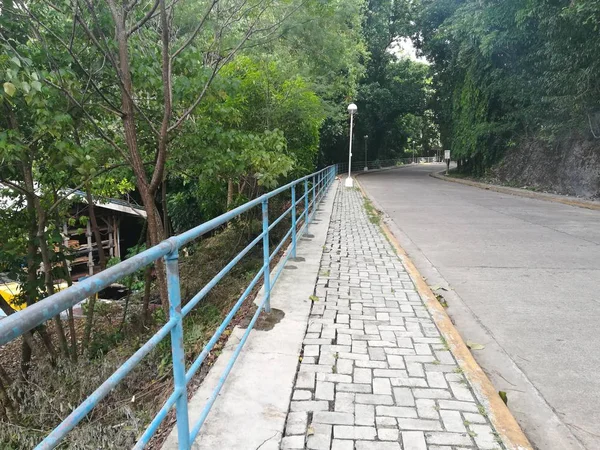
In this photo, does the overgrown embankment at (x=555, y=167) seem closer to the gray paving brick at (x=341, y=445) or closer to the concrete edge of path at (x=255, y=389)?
the concrete edge of path at (x=255, y=389)

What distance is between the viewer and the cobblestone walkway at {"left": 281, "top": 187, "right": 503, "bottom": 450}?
2.39m

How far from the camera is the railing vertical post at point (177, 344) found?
181 cm

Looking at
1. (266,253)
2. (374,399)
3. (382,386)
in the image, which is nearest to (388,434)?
(374,399)

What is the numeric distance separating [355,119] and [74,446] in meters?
34.2

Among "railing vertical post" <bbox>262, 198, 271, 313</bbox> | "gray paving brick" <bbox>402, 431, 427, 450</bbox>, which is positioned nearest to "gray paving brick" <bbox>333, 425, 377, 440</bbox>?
"gray paving brick" <bbox>402, 431, 427, 450</bbox>

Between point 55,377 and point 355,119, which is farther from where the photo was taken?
point 355,119

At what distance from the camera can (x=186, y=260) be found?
10367 millimetres

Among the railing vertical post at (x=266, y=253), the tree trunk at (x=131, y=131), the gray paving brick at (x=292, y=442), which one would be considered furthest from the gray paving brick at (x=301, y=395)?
the tree trunk at (x=131, y=131)

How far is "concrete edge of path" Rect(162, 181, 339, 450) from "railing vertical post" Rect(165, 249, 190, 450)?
291 millimetres

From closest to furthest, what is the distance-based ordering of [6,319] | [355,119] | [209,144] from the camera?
[6,319] < [209,144] < [355,119]

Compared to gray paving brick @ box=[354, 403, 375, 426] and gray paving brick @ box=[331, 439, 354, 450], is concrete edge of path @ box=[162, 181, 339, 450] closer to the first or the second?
gray paving brick @ box=[331, 439, 354, 450]

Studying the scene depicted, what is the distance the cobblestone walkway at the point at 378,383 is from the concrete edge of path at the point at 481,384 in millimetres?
59

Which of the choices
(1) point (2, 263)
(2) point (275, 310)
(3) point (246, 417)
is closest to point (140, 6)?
(1) point (2, 263)

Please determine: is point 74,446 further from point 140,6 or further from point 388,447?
point 140,6
